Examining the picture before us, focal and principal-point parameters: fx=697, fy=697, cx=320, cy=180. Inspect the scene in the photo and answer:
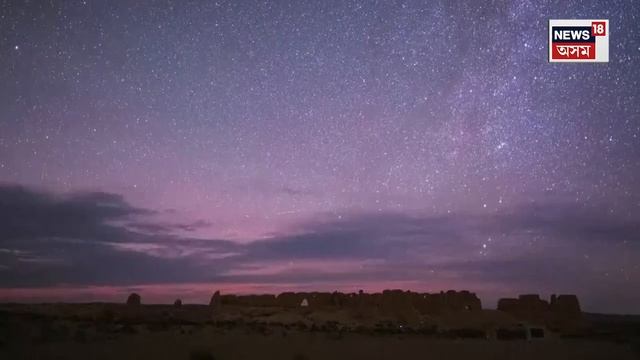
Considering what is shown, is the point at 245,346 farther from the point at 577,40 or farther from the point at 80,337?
the point at 577,40

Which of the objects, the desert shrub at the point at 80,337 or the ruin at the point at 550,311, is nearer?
the desert shrub at the point at 80,337

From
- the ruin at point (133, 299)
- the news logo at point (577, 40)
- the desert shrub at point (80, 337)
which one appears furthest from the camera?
the ruin at point (133, 299)

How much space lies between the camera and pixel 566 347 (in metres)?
48.6

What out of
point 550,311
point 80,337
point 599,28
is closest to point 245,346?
point 80,337

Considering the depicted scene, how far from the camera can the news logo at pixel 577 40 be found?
28.9m

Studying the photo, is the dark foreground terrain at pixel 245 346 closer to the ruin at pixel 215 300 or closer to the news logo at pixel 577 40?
the news logo at pixel 577 40

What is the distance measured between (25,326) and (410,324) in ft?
149

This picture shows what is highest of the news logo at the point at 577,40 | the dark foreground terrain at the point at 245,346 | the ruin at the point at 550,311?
the news logo at the point at 577,40

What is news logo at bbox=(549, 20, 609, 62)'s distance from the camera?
28.9m

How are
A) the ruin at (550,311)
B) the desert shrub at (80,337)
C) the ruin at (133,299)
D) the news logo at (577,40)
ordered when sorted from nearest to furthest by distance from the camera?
1. the news logo at (577,40)
2. the desert shrub at (80,337)
3. the ruin at (550,311)
4. the ruin at (133,299)

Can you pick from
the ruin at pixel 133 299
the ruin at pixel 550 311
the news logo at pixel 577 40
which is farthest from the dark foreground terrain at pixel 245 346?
the ruin at pixel 133 299

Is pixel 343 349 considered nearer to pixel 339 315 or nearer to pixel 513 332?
pixel 513 332

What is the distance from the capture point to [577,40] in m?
29.1

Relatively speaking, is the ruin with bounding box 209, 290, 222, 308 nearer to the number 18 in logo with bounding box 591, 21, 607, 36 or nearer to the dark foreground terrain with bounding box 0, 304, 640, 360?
the dark foreground terrain with bounding box 0, 304, 640, 360
